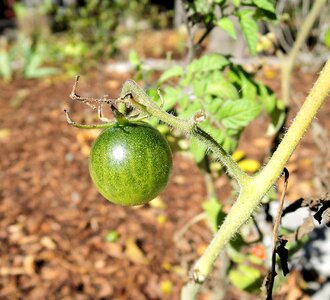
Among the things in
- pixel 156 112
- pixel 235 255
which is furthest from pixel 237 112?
pixel 235 255

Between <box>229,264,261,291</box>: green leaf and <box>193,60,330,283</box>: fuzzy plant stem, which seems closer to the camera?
<box>193,60,330,283</box>: fuzzy plant stem

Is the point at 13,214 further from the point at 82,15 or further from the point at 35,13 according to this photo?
the point at 35,13

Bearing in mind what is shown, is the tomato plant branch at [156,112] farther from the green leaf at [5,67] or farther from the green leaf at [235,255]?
the green leaf at [5,67]

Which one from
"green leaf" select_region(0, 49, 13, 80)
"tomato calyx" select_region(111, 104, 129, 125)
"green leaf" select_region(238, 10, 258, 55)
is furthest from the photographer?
"green leaf" select_region(0, 49, 13, 80)

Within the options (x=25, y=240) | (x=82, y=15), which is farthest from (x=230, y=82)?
(x=82, y=15)

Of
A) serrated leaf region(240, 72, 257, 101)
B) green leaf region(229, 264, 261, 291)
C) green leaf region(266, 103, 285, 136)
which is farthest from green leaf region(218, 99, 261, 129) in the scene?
green leaf region(229, 264, 261, 291)

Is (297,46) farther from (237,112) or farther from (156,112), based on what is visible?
(156,112)

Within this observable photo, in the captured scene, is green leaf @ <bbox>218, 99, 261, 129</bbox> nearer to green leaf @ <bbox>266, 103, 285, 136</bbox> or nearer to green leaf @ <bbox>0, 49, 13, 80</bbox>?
green leaf @ <bbox>266, 103, 285, 136</bbox>
